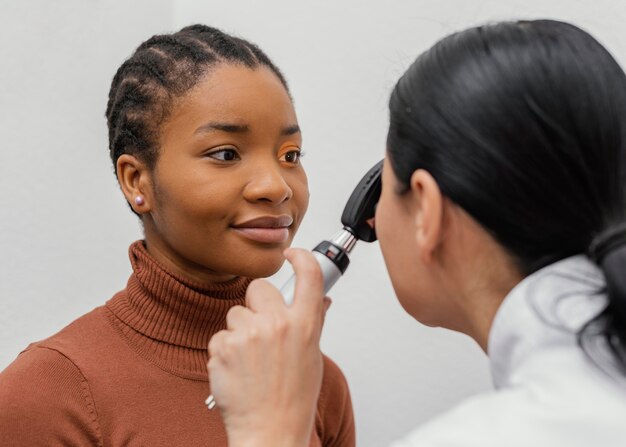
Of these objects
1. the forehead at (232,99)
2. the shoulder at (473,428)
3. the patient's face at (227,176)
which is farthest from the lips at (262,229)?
the shoulder at (473,428)

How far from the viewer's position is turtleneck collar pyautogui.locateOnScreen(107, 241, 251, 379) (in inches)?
35.7

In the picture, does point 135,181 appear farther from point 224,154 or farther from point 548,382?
point 548,382

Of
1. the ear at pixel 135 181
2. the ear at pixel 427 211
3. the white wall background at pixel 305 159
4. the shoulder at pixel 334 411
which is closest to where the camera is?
the ear at pixel 427 211

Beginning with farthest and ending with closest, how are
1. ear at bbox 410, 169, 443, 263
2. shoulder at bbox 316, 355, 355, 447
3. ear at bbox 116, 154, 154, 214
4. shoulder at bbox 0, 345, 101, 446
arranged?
1. shoulder at bbox 316, 355, 355, 447
2. ear at bbox 116, 154, 154, 214
3. shoulder at bbox 0, 345, 101, 446
4. ear at bbox 410, 169, 443, 263

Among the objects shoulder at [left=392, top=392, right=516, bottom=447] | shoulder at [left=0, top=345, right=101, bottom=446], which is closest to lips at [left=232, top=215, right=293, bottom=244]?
shoulder at [left=0, top=345, right=101, bottom=446]

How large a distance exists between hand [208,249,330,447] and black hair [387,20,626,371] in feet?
0.60

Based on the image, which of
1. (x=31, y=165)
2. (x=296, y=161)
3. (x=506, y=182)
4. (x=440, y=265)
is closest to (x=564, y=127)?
(x=506, y=182)

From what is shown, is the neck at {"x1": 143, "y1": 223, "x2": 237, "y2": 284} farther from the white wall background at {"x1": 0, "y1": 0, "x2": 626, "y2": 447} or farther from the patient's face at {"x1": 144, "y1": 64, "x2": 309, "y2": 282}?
the white wall background at {"x1": 0, "y1": 0, "x2": 626, "y2": 447}

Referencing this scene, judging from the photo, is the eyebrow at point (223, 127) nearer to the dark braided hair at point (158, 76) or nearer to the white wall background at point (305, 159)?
the dark braided hair at point (158, 76)

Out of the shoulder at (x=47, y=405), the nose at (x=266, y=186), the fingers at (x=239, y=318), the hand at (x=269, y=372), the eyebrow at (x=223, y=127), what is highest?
the eyebrow at (x=223, y=127)

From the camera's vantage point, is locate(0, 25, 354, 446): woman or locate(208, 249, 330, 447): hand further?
locate(0, 25, 354, 446): woman

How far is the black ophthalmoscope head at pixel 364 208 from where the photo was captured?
833 mm

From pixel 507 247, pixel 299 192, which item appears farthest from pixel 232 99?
pixel 507 247

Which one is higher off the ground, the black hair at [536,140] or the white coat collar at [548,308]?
the black hair at [536,140]
